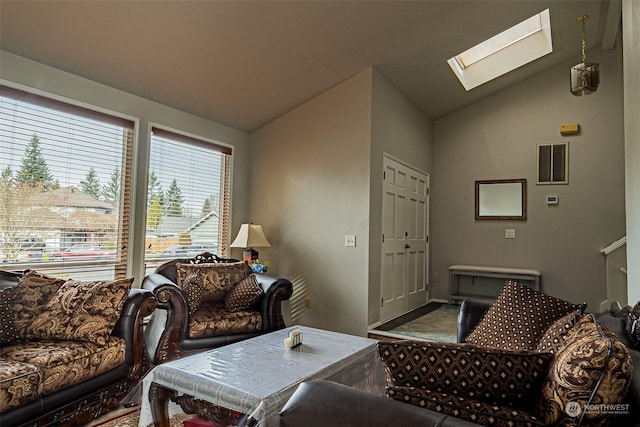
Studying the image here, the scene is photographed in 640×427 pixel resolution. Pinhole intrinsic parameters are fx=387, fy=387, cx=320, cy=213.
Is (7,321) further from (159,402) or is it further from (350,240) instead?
(350,240)


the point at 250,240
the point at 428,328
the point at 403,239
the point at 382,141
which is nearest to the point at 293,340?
the point at 250,240

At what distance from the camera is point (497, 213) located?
5.58 meters

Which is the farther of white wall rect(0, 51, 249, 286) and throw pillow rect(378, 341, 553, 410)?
white wall rect(0, 51, 249, 286)

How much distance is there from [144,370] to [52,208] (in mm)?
1465

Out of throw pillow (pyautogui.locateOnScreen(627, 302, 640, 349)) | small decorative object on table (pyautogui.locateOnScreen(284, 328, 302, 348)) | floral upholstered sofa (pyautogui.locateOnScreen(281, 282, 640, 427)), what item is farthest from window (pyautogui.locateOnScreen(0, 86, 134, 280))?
throw pillow (pyautogui.locateOnScreen(627, 302, 640, 349))

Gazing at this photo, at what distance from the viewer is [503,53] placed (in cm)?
489

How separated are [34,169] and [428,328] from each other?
3.88m

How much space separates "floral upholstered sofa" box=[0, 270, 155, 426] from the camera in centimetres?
186

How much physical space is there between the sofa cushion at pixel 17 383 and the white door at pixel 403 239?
10.2ft

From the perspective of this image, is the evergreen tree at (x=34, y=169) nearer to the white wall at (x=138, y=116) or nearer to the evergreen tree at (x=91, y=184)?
the evergreen tree at (x=91, y=184)

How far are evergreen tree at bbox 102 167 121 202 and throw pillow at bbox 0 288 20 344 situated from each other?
1232 millimetres

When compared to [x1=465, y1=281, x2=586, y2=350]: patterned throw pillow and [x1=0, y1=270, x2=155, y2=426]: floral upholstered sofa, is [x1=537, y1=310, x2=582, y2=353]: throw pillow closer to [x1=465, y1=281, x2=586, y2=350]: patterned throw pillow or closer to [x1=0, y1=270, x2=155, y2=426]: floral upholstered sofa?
[x1=465, y1=281, x2=586, y2=350]: patterned throw pillow

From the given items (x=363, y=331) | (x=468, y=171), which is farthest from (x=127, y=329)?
(x=468, y=171)

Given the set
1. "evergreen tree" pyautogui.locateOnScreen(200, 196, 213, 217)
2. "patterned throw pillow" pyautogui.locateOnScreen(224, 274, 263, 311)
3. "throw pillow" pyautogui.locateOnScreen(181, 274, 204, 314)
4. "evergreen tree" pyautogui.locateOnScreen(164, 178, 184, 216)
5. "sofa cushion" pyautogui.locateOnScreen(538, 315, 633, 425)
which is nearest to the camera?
"sofa cushion" pyautogui.locateOnScreen(538, 315, 633, 425)
